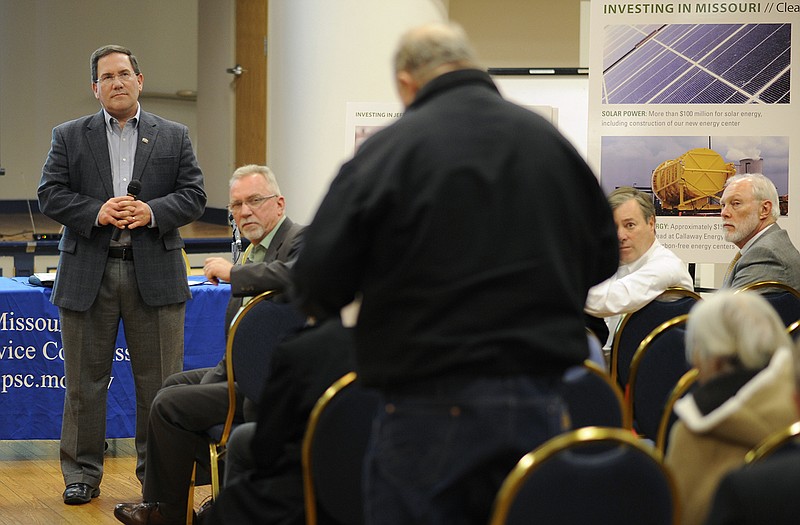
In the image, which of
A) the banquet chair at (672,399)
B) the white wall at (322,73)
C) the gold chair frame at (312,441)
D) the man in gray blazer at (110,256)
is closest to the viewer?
the gold chair frame at (312,441)

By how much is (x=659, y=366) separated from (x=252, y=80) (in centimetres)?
750

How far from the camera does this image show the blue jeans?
1822mm

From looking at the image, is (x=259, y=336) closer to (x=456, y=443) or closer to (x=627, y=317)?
(x=627, y=317)

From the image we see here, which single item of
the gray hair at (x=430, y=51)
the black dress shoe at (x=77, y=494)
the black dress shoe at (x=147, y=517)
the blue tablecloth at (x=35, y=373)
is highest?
the gray hair at (x=430, y=51)

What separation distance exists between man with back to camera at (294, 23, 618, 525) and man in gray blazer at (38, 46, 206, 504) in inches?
90.9

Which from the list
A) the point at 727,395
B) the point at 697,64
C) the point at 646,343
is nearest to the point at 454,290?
the point at 727,395

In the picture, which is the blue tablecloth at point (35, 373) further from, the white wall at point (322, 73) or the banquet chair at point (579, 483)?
the banquet chair at point (579, 483)

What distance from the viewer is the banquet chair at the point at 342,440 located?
88.1 inches

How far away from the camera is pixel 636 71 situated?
5332 mm

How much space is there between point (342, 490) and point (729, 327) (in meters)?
0.89

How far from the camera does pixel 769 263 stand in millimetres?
3963

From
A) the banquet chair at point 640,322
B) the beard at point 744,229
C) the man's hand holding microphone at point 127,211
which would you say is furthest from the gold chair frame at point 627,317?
the man's hand holding microphone at point 127,211

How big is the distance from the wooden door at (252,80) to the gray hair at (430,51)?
7.55 metres

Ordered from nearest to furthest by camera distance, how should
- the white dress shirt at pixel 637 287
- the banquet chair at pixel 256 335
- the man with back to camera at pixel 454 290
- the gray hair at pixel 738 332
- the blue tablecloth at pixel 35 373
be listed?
the man with back to camera at pixel 454 290, the gray hair at pixel 738 332, the banquet chair at pixel 256 335, the white dress shirt at pixel 637 287, the blue tablecloth at pixel 35 373
